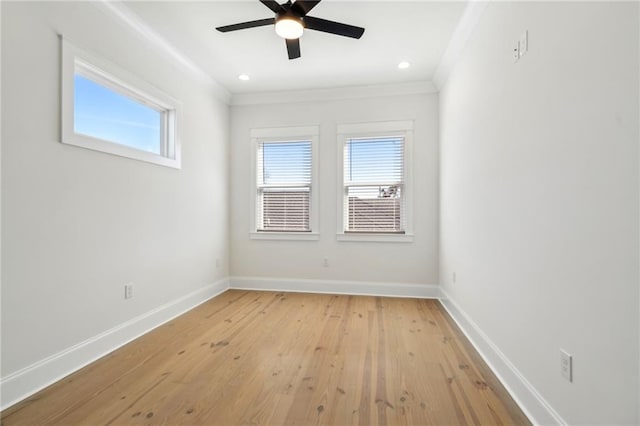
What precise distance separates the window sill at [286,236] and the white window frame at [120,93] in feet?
4.82

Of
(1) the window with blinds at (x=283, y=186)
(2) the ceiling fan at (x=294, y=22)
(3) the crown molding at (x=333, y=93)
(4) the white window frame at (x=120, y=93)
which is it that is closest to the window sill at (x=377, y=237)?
(1) the window with blinds at (x=283, y=186)

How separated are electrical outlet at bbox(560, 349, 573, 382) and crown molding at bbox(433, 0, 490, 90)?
2.38 m

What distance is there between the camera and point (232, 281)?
4215 millimetres

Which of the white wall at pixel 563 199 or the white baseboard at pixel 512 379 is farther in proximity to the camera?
the white baseboard at pixel 512 379

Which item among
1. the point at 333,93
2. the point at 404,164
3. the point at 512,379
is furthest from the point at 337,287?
the point at 333,93

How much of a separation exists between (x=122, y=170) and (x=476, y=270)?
3086 mm

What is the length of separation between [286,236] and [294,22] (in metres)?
2.67

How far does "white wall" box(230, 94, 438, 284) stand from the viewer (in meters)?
3.78

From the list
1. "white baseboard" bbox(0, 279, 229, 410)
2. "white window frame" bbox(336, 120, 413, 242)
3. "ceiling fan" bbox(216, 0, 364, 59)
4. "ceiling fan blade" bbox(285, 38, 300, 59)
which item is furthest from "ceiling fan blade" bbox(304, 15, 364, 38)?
"white baseboard" bbox(0, 279, 229, 410)

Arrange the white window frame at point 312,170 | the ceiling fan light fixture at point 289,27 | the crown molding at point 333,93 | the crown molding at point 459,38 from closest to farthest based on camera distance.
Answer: the ceiling fan light fixture at point 289,27, the crown molding at point 459,38, the crown molding at point 333,93, the white window frame at point 312,170

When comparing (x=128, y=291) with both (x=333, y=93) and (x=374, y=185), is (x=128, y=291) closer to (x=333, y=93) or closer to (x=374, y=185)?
(x=374, y=185)

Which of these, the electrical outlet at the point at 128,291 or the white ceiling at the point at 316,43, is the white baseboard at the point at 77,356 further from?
the white ceiling at the point at 316,43

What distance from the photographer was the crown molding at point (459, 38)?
228 centimetres

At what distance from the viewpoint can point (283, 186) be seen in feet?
13.6
